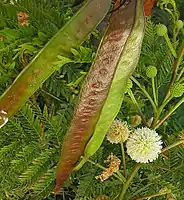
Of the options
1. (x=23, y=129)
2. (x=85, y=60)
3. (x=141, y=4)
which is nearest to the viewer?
(x=141, y=4)

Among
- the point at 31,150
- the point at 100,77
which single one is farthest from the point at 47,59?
the point at 31,150

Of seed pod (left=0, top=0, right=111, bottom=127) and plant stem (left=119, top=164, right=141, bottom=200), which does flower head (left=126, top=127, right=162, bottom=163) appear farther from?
seed pod (left=0, top=0, right=111, bottom=127)

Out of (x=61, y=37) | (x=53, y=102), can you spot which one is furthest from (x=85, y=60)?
(x=53, y=102)

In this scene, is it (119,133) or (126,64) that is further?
(119,133)

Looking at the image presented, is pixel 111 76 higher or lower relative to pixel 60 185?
higher

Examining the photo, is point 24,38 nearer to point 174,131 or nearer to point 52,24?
point 52,24

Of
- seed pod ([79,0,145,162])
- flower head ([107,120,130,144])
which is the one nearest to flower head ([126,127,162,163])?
flower head ([107,120,130,144])

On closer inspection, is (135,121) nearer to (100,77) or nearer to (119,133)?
(119,133)
